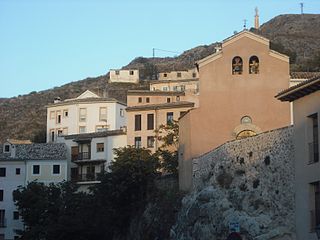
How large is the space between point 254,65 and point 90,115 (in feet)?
190

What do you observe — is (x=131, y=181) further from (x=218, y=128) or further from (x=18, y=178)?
(x=18, y=178)

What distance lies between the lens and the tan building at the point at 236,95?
60.9 m

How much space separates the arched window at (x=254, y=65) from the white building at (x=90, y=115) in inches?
2169

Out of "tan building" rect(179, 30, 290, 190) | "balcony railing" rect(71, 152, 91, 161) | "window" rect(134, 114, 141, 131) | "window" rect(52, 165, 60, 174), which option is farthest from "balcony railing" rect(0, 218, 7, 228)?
"tan building" rect(179, 30, 290, 190)

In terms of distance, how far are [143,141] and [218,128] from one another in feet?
105

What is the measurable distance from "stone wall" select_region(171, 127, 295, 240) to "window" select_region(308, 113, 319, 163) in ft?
9.59

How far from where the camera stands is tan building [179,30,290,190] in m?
60.9

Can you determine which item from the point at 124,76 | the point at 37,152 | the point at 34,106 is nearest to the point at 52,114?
the point at 37,152

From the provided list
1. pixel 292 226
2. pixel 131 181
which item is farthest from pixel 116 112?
pixel 292 226

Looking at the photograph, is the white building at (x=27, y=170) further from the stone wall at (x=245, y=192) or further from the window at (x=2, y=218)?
the stone wall at (x=245, y=192)

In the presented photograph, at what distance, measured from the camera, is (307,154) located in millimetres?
39844

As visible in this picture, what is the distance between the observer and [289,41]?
181 m

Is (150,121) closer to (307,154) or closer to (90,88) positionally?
(307,154)

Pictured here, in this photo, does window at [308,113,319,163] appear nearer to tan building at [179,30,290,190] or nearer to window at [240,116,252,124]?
tan building at [179,30,290,190]
